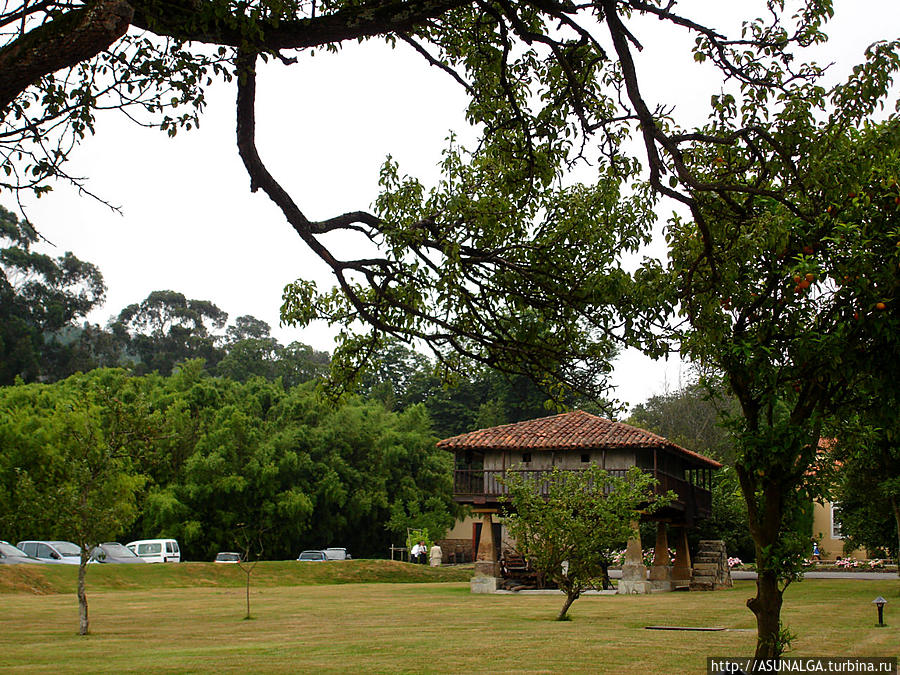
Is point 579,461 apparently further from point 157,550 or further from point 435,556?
point 157,550

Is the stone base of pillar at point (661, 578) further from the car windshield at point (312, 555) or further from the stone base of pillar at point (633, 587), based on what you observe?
the car windshield at point (312, 555)

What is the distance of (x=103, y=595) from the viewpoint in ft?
95.7

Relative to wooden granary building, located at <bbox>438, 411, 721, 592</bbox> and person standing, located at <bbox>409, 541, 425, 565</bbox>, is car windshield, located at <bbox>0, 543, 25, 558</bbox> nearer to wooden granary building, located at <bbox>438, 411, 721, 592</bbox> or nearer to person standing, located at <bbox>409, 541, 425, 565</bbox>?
wooden granary building, located at <bbox>438, 411, 721, 592</bbox>

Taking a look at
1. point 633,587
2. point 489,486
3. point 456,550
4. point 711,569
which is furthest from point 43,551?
point 711,569

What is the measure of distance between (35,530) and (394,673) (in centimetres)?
3127

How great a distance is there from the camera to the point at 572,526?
21.1 meters

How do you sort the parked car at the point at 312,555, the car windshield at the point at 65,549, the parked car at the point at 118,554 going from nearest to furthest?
the car windshield at the point at 65,549 → the parked car at the point at 118,554 → the parked car at the point at 312,555

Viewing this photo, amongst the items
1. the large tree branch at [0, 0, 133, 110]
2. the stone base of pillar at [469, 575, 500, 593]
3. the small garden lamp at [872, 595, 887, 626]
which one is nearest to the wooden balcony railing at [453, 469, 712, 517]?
the stone base of pillar at [469, 575, 500, 593]

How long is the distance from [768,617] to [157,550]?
3700 centimetres

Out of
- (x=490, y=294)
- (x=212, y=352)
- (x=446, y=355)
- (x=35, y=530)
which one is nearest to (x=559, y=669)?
(x=446, y=355)

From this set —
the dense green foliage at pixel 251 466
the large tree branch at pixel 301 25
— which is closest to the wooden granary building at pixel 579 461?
the dense green foliage at pixel 251 466

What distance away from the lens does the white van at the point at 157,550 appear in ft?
131

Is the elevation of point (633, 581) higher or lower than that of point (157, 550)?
lower

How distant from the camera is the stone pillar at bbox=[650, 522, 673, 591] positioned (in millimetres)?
32500
